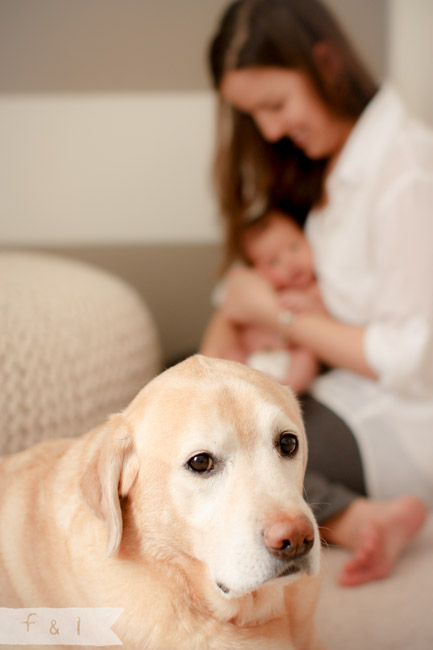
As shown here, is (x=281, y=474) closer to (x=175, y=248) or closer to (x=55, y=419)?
(x=55, y=419)

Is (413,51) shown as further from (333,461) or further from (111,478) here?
(111,478)

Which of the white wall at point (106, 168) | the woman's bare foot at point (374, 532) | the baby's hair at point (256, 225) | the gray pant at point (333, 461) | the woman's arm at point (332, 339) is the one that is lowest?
the woman's bare foot at point (374, 532)

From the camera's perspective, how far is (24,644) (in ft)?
1.29

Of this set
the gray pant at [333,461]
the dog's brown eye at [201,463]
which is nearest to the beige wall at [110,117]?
the gray pant at [333,461]

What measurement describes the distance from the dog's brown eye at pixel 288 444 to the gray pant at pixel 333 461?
1.27 feet

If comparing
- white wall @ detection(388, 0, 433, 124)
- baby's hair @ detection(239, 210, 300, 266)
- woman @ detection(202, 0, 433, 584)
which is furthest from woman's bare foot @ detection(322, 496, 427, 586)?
white wall @ detection(388, 0, 433, 124)

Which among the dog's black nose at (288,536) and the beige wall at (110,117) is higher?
the beige wall at (110,117)

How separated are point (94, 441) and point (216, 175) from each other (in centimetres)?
89

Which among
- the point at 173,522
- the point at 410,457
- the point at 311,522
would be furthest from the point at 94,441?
the point at 410,457

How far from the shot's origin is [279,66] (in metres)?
1.04

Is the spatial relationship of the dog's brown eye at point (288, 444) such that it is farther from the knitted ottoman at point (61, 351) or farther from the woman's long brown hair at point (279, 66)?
the woman's long brown hair at point (279, 66)

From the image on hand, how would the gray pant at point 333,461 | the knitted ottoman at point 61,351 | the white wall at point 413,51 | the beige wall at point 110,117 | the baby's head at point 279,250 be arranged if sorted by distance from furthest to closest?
1. the baby's head at point 279,250
2. the white wall at point 413,51
3. the beige wall at point 110,117
4. the gray pant at point 333,461
5. the knitted ottoman at point 61,351

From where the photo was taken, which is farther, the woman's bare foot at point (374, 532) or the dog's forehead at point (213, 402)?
the woman's bare foot at point (374, 532)

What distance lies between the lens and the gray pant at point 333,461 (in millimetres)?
870
